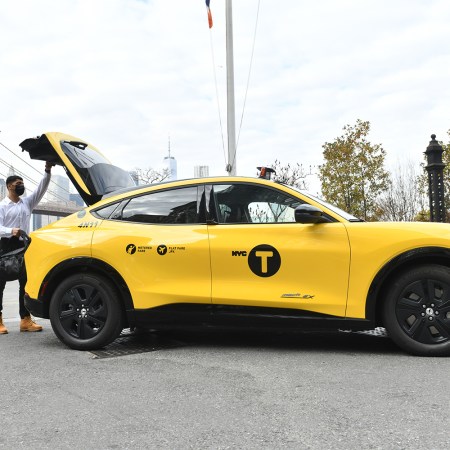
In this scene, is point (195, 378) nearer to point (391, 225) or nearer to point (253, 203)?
point (253, 203)

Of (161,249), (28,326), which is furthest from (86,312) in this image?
(28,326)

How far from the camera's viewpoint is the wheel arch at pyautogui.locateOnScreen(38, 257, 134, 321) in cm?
449

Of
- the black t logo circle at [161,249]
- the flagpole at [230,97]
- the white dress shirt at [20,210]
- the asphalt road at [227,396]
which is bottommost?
the asphalt road at [227,396]

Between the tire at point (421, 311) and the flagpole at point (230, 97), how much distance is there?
346 inches

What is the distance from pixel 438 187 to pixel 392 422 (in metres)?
8.48

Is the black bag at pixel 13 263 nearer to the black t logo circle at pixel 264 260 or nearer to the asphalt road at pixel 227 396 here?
the asphalt road at pixel 227 396

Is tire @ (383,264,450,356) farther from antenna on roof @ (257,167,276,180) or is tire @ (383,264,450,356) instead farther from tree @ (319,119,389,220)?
tree @ (319,119,389,220)

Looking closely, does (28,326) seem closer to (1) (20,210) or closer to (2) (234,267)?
(1) (20,210)

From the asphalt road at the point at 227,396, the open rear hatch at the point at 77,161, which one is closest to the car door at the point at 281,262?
the asphalt road at the point at 227,396

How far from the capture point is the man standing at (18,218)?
5754 millimetres

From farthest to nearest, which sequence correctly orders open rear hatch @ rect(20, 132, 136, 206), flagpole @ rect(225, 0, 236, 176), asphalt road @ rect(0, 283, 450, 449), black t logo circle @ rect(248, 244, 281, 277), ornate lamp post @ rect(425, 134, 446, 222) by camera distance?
flagpole @ rect(225, 0, 236, 176)
ornate lamp post @ rect(425, 134, 446, 222)
open rear hatch @ rect(20, 132, 136, 206)
black t logo circle @ rect(248, 244, 281, 277)
asphalt road @ rect(0, 283, 450, 449)

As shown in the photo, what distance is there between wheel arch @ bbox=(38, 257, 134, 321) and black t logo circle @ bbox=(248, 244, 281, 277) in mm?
1187

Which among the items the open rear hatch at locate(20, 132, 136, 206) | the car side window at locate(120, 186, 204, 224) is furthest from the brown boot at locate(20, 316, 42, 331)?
the car side window at locate(120, 186, 204, 224)

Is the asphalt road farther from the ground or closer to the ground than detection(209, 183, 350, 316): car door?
closer to the ground
